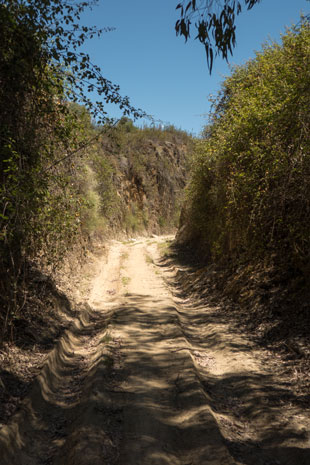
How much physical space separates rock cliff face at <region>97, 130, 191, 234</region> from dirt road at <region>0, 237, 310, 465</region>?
2461cm

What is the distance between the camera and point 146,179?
41406 mm

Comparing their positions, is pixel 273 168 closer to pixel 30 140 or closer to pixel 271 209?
pixel 271 209

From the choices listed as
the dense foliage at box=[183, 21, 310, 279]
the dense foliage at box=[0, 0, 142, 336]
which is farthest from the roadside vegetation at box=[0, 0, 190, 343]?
the dense foliage at box=[183, 21, 310, 279]

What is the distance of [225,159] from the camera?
10797mm

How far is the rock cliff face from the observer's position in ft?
117

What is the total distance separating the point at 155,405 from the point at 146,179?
38.1m

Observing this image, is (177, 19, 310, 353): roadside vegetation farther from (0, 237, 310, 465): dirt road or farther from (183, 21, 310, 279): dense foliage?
(0, 237, 310, 465): dirt road

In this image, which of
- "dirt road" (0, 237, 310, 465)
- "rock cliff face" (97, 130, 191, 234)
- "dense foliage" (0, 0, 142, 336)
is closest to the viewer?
"dirt road" (0, 237, 310, 465)

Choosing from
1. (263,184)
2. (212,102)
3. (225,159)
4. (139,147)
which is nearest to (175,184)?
(139,147)

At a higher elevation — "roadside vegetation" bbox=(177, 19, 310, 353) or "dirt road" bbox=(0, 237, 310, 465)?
"roadside vegetation" bbox=(177, 19, 310, 353)

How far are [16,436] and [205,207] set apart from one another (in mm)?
12893

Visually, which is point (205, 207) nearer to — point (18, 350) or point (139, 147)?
point (18, 350)

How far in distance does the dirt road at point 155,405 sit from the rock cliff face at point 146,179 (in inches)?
969

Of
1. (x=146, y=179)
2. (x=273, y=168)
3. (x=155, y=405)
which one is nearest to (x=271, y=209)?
(x=273, y=168)
